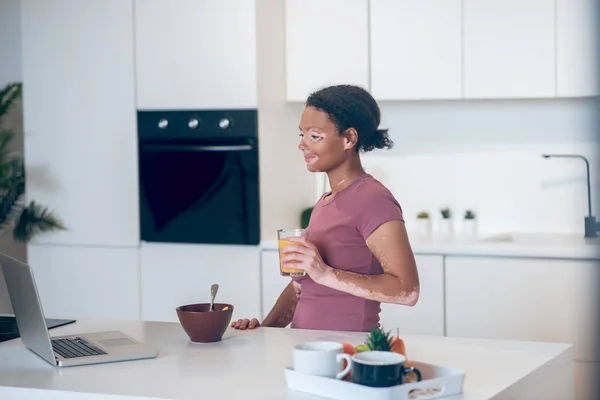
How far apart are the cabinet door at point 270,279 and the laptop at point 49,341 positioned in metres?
1.61

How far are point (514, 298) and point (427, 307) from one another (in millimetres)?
338

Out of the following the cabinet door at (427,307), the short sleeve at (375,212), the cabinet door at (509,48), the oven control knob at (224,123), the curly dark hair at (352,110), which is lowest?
the cabinet door at (427,307)

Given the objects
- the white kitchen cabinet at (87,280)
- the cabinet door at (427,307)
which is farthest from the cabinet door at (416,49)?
the white kitchen cabinet at (87,280)

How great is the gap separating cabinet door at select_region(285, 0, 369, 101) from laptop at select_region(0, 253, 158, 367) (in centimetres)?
195

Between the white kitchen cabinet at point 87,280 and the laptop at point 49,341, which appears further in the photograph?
the white kitchen cabinet at point 87,280

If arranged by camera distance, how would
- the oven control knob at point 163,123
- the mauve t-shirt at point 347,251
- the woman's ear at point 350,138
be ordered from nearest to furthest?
1. the mauve t-shirt at point 347,251
2. the woman's ear at point 350,138
3. the oven control knob at point 163,123

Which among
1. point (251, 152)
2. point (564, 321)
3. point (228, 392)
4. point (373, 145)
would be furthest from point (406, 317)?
point (228, 392)

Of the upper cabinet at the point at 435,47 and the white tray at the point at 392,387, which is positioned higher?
the upper cabinet at the point at 435,47

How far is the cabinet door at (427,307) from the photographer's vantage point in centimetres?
344

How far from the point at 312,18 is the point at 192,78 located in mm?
568

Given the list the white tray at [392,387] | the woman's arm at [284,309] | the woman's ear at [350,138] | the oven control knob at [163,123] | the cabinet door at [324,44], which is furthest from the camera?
the oven control knob at [163,123]

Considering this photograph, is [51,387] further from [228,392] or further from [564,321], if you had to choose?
[564,321]

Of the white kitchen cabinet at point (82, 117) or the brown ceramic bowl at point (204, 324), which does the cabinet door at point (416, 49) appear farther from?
the brown ceramic bowl at point (204, 324)

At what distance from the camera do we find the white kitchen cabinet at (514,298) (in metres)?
3.31
